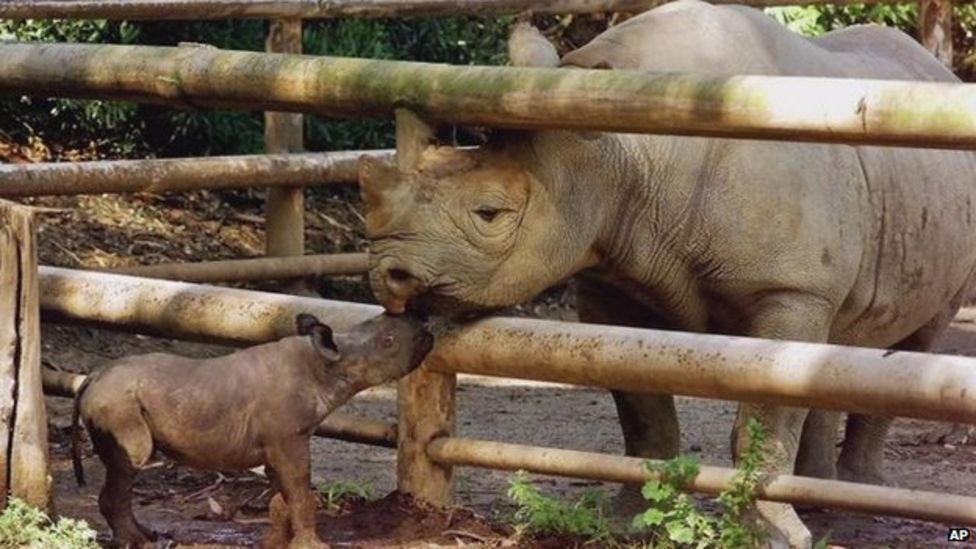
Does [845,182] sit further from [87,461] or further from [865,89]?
[87,461]

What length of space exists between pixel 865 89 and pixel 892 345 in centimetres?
304

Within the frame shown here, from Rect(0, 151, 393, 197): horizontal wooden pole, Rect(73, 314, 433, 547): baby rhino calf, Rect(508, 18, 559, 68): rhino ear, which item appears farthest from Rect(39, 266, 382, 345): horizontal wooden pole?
Rect(0, 151, 393, 197): horizontal wooden pole

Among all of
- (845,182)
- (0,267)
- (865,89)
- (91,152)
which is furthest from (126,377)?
(91,152)

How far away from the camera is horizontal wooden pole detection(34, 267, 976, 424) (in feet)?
15.8

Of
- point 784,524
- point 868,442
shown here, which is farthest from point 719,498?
point 868,442

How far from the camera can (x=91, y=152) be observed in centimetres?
1170

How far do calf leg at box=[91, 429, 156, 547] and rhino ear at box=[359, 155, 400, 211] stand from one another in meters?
0.90

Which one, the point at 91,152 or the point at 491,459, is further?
the point at 91,152

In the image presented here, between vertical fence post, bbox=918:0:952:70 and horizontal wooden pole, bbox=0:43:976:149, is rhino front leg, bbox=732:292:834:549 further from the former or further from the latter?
vertical fence post, bbox=918:0:952:70

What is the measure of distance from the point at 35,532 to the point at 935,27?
23.3 feet

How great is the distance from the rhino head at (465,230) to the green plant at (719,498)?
2.48 ft

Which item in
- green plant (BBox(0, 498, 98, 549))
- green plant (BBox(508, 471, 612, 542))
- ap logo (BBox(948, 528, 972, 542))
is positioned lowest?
ap logo (BBox(948, 528, 972, 542))

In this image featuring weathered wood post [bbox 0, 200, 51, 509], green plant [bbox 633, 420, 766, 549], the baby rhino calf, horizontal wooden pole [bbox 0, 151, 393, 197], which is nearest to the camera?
green plant [bbox 633, 420, 766, 549]

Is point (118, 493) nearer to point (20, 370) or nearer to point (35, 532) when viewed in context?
point (35, 532)
